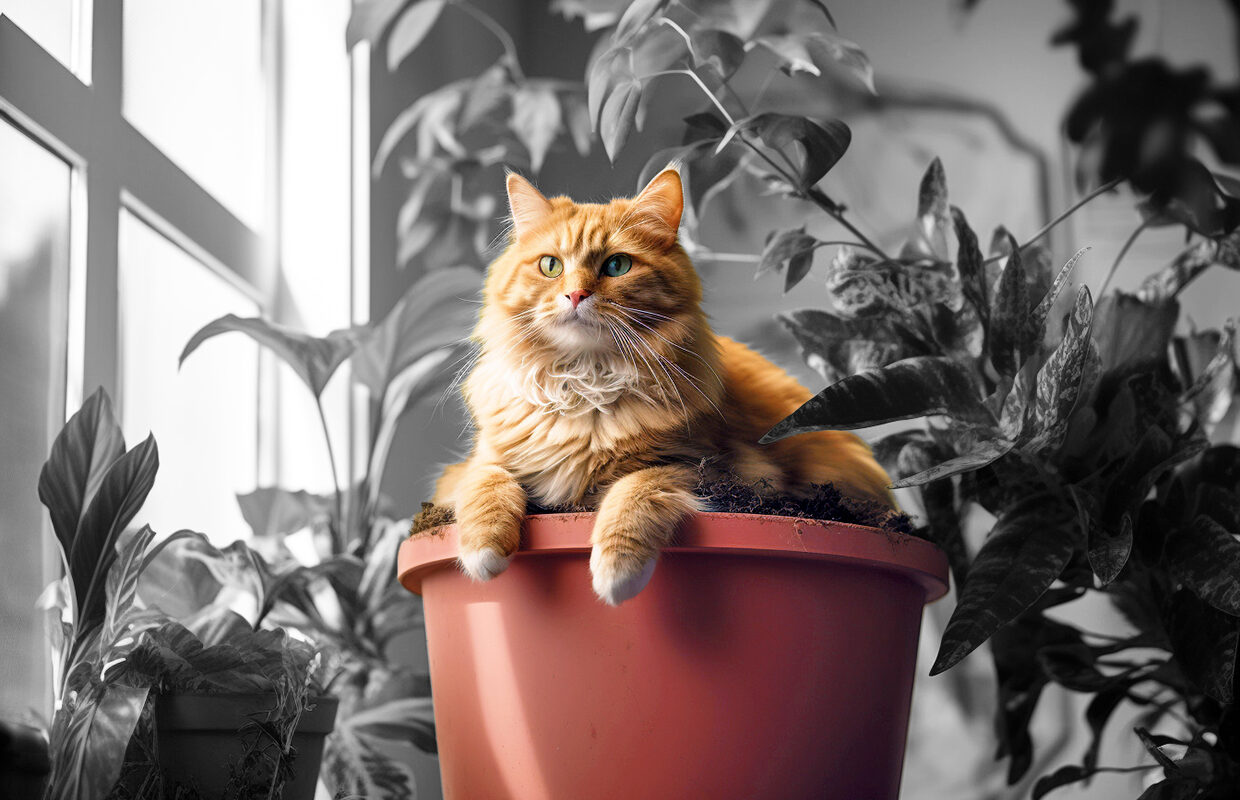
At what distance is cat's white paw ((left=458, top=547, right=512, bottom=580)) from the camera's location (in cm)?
86

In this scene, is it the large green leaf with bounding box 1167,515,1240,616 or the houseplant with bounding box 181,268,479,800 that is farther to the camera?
the houseplant with bounding box 181,268,479,800

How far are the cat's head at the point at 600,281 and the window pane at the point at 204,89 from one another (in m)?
0.64

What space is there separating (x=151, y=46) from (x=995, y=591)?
1.34 m

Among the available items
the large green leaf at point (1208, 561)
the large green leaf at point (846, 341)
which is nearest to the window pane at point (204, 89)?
the large green leaf at point (846, 341)

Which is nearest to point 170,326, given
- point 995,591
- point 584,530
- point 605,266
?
point 605,266

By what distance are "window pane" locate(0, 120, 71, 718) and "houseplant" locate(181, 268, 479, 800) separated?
0.63 feet

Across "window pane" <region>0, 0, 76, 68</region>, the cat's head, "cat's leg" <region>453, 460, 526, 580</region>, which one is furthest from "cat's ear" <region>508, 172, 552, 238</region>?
"window pane" <region>0, 0, 76, 68</region>

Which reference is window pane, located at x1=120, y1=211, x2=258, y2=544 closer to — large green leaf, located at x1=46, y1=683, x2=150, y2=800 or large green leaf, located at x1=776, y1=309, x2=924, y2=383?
large green leaf, located at x1=46, y1=683, x2=150, y2=800

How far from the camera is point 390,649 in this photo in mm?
1710

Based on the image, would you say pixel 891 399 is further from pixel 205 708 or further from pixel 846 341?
pixel 205 708

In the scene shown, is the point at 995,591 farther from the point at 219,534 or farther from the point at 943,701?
the point at 219,534

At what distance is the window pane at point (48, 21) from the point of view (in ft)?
3.56

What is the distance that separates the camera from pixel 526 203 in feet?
3.81

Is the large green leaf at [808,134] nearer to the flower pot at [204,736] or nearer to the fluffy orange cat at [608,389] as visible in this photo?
the fluffy orange cat at [608,389]
